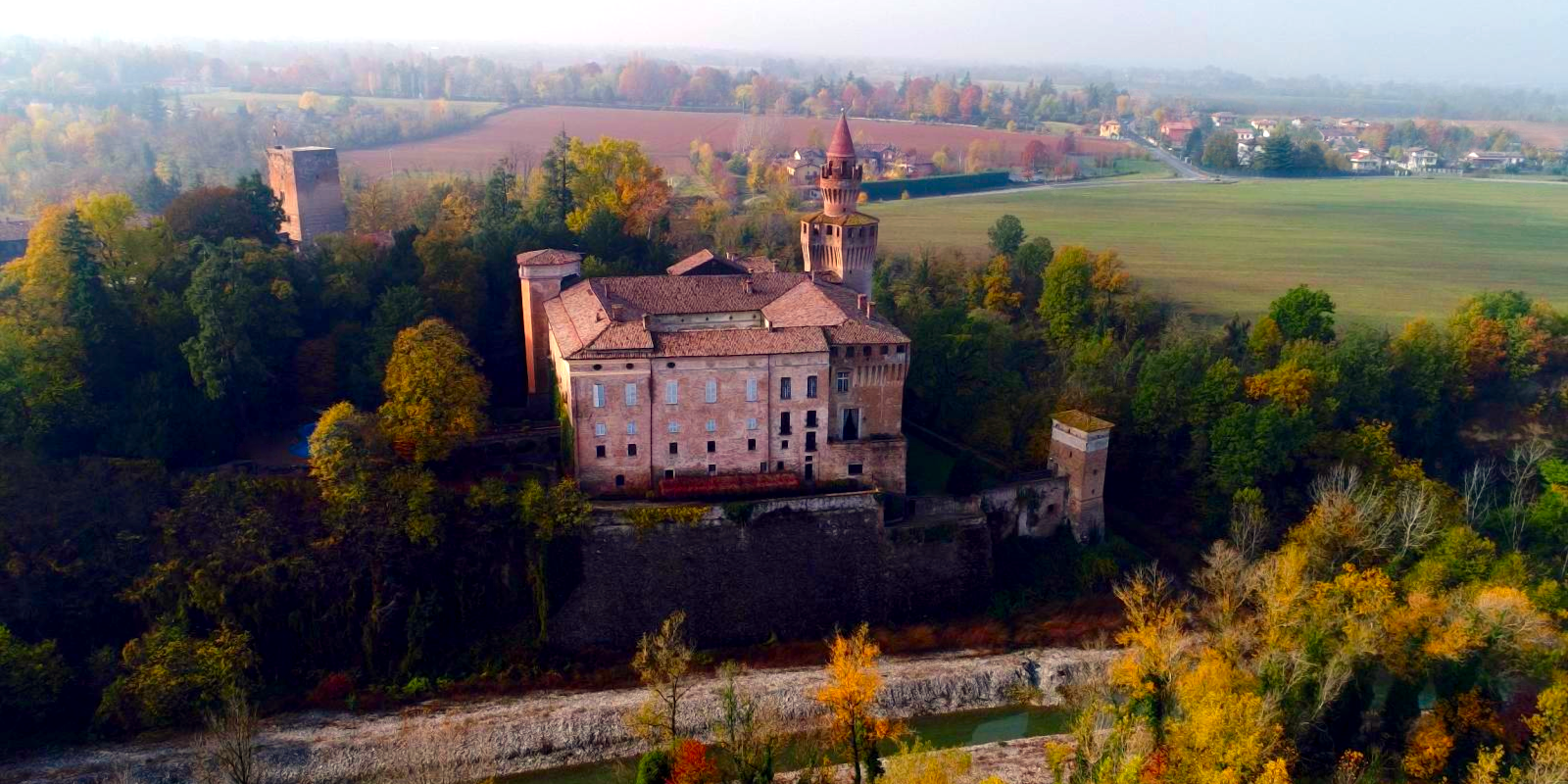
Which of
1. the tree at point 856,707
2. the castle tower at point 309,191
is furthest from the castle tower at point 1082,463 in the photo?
the castle tower at point 309,191

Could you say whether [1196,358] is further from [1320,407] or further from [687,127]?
[687,127]

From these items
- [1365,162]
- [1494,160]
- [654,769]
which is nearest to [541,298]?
[654,769]

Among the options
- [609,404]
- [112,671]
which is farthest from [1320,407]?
[112,671]

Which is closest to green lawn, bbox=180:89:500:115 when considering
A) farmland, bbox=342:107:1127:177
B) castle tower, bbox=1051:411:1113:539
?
farmland, bbox=342:107:1127:177

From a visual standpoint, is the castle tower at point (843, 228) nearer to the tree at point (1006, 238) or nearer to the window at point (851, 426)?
the window at point (851, 426)

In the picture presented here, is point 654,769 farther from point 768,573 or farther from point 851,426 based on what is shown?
point 851,426

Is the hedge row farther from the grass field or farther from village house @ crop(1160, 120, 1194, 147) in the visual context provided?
village house @ crop(1160, 120, 1194, 147)

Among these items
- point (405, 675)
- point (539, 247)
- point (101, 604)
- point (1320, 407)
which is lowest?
point (405, 675)
